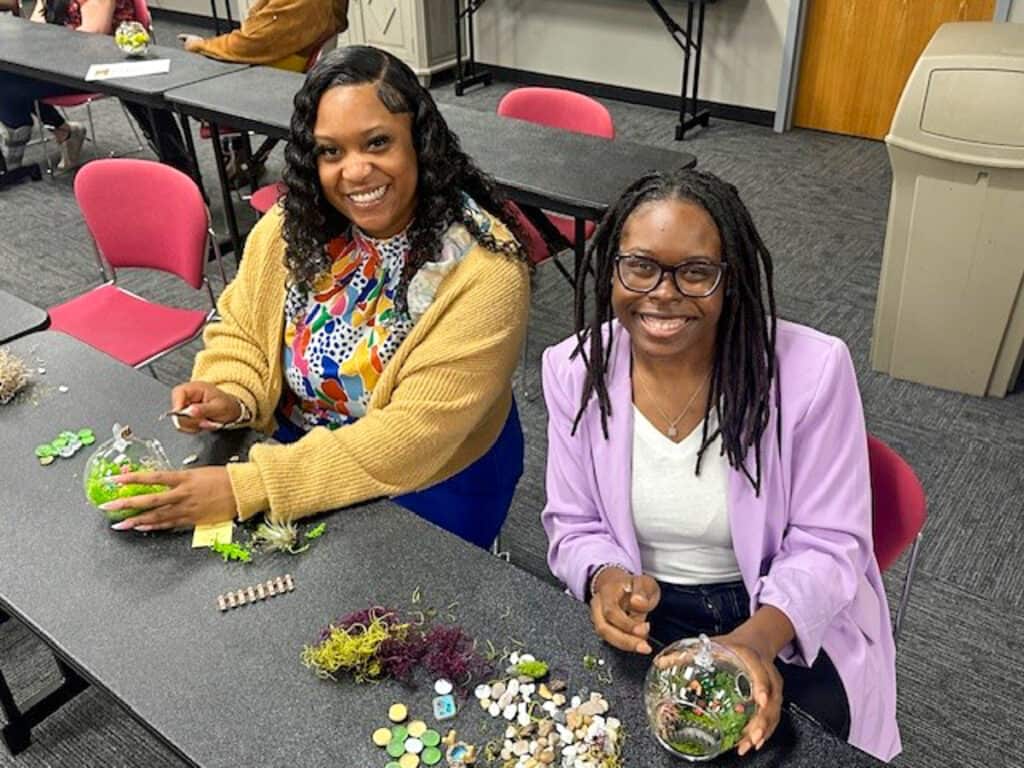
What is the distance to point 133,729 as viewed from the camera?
6.04 feet

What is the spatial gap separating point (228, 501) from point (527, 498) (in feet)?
4.13

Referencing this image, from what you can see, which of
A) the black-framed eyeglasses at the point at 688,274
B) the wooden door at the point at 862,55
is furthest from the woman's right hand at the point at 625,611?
the wooden door at the point at 862,55

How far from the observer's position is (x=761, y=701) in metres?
0.96

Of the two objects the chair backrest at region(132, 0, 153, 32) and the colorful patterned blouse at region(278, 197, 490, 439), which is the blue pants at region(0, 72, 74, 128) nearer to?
the chair backrest at region(132, 0, 153, 32)

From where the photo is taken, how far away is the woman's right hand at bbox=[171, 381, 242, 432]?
1496 millimetres

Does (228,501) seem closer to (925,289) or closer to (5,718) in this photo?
(5,718)

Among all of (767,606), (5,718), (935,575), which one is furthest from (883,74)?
(5,718)

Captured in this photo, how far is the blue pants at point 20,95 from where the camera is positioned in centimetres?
440

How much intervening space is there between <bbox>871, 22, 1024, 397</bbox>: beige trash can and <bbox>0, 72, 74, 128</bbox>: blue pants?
3771 mm

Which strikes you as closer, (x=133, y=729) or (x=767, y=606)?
(x=767, y=606)

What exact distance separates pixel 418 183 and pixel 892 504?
911 mm

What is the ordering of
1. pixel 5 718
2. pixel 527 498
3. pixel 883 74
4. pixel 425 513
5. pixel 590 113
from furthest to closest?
pixel 883 74, pixel 590 113, pixel 527 498, pixel 5 718, pixel 425 513

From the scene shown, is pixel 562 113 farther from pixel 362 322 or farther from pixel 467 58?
pixel 467 58

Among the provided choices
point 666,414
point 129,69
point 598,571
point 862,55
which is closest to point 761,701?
point 598,571
